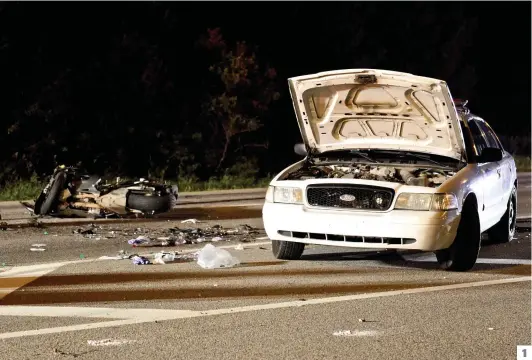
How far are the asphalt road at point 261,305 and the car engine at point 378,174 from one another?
2.96 ft

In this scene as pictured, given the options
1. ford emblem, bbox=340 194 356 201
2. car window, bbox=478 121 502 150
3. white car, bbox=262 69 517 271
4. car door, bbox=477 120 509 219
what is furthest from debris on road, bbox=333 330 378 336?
car window, bbox=478 121 502 150

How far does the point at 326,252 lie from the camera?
42.3ft

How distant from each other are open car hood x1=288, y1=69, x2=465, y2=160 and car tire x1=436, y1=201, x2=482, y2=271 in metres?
0.78

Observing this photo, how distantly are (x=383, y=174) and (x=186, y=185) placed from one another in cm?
1239

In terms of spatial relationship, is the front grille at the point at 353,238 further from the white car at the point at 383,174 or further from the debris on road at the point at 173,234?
the debris on road at the point at 173,234

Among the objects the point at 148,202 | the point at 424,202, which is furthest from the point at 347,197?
the point at 148,202

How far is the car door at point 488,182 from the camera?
12359 mm

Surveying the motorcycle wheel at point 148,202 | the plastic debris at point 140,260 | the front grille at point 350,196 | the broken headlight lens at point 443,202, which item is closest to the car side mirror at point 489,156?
the broken headlight lens at point 443,202

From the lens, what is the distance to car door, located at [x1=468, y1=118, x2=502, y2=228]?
12359mm

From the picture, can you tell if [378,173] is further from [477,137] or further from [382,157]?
[477,137]

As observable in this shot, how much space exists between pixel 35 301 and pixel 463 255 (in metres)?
4.34

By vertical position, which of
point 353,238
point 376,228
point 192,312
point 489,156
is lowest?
point 192,312

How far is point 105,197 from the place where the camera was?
1598cm

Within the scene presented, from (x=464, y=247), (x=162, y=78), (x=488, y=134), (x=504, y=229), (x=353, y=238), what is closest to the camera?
(x=353, y=238)
